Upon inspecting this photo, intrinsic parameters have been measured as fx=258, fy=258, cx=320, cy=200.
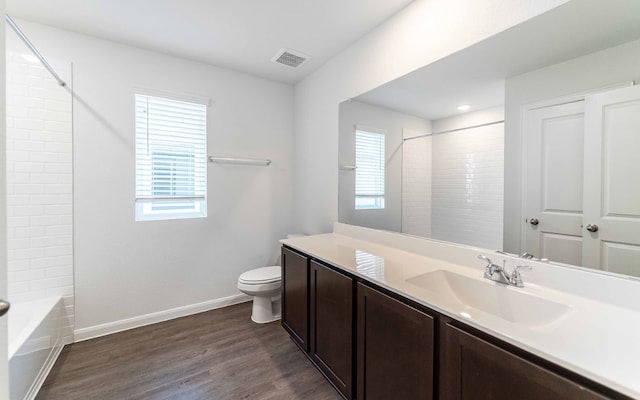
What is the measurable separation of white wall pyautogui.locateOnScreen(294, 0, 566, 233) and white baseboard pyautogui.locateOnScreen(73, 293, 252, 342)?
45.7 inches

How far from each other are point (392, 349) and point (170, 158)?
2518mm

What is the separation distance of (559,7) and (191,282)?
3.30 meters

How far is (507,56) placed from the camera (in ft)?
4.49

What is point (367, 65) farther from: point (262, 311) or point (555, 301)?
point (262, 311)

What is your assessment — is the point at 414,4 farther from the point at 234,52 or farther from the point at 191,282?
the point at 191,282

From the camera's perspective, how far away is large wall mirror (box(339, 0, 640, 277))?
1049 millimetres

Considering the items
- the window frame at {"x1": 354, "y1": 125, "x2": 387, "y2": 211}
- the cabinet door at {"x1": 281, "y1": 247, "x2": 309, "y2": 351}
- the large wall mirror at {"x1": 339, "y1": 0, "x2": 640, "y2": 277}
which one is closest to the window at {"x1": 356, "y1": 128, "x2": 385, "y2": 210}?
the window frame at {"x1": 354, "y1": 125, "x2": 387, "y2": 211}

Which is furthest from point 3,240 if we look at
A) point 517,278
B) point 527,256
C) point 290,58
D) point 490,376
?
point 290,58

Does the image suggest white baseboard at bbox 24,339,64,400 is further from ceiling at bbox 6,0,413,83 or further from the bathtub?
ceiling at bbox 6,0,413,83

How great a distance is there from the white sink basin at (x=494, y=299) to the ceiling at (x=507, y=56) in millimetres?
999

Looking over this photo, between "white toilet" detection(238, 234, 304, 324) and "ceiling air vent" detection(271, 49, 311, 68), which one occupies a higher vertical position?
"ceiling air vent" detection(271, 49, 311, 68)

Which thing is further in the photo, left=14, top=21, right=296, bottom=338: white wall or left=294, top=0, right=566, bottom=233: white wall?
left=14, top=21, right=296, bottom=338: white wall

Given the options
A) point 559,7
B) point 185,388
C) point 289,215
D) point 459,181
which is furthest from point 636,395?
point 289,215

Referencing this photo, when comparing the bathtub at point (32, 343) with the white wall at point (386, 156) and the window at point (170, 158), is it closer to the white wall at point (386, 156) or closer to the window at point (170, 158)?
the window at point (170, 158)
